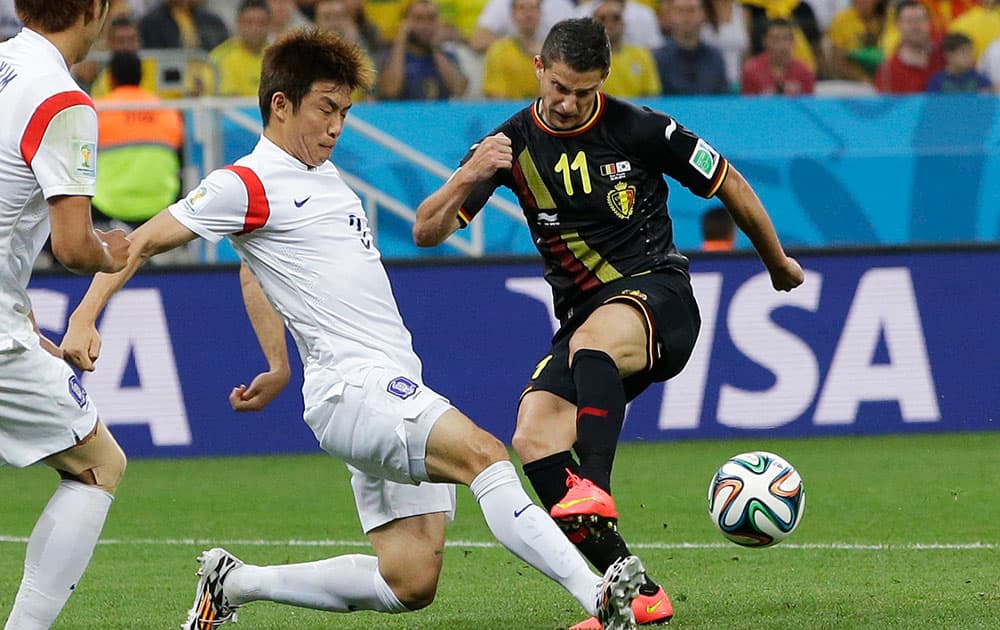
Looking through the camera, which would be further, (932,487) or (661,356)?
(932,487)

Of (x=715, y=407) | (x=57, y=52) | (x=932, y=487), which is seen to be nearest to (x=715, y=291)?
(x=715, y=407)

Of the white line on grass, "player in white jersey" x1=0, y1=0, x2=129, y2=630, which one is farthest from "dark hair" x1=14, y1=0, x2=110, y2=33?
the white line on grass

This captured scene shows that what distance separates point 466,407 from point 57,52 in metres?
6.49

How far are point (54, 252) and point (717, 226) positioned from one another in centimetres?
793

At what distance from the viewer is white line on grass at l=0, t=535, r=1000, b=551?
7117mm

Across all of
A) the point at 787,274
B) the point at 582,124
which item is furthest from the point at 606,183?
the point at 787,274

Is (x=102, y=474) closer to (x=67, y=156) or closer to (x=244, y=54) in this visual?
(x=67, y=156)

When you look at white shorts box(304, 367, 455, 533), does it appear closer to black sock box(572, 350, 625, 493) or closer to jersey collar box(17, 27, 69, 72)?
black sock box(572, 350, 625, 493)

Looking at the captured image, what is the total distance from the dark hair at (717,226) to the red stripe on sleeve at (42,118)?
25.9 feet

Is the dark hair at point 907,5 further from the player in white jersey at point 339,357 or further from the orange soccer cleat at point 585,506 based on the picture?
the orange soccer cleat at point 585,506

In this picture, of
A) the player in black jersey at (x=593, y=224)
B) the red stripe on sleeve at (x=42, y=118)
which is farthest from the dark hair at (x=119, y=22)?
the red stripe on sleeve at (x=42, y=118)

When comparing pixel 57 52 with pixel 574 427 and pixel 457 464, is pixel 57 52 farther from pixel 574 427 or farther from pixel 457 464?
pixel 574 427

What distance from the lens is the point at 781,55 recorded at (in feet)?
45.9

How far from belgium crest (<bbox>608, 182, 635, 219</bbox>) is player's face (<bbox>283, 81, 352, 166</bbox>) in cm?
126
